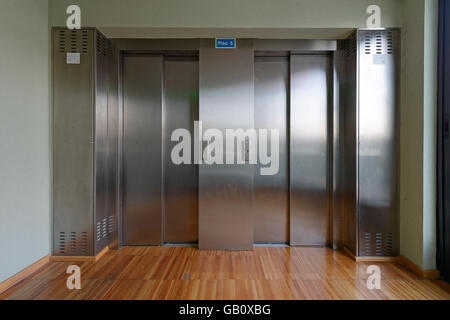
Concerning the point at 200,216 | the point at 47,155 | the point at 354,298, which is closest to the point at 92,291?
the point at 200,216

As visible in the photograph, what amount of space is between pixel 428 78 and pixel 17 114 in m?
4.04

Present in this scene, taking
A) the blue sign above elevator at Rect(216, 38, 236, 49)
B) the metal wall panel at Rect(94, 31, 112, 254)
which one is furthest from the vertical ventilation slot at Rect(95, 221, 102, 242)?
the blue sign above elevator at Rect(216, 38, 236, 49)

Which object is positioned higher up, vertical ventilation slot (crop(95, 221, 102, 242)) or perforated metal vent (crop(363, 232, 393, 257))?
vertical ventilation slot (crop(95, 221, 102, 242))

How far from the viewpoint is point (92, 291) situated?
85.2 inches

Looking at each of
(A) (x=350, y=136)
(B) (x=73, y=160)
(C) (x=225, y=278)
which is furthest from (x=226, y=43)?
(C) (x=225, y=278)

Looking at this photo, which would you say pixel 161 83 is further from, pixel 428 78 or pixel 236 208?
pixel 428 78

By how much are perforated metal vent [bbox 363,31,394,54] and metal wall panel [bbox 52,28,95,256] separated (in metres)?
3.13

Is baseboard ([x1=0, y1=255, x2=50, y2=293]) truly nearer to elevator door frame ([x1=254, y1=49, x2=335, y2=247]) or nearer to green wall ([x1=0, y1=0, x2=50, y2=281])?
green wall ([x1=0, y1=0, x2=50, y2=281])

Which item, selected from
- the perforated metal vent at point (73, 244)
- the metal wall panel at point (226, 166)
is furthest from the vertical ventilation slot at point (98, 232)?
the metal wall panel at point (226, 166)

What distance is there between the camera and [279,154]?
3230 millimetres

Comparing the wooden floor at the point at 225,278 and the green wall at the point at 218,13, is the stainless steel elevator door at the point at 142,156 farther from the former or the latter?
the green wall at the point at 218,13

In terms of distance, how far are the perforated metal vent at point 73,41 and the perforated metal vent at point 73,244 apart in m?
2.06

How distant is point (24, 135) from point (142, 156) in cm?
120

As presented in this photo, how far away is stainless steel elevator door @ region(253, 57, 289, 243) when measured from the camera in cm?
320
